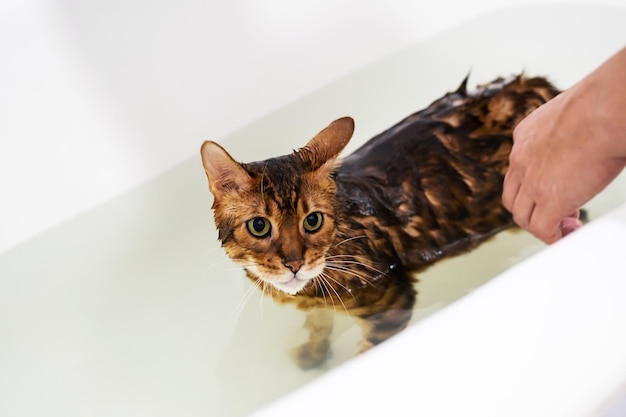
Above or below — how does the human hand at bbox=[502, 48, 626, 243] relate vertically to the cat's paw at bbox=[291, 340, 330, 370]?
above

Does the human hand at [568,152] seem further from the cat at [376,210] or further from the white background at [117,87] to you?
the white background at [117,87]

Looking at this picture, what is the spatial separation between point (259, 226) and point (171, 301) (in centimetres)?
67

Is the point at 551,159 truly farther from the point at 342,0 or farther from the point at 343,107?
the point at 342,0

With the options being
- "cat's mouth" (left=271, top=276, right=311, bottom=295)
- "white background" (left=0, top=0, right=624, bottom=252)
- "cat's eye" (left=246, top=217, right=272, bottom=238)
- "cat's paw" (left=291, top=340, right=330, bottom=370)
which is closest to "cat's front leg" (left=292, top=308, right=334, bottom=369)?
"cat's paw" (left=291, top=340, right=330, bottom=370)

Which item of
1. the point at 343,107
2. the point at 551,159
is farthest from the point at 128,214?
the point at 551,159

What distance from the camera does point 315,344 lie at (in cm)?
156

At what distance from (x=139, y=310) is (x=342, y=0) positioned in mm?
1262

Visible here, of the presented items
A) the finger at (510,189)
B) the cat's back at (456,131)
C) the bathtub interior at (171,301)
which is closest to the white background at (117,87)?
the bathtub interior at (171,301)

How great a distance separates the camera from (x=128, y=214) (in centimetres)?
197

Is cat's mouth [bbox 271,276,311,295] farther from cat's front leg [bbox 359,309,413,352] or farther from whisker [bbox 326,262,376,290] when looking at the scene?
cat's front leg [bbox 359,309,413,352]

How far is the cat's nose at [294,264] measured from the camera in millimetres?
1164

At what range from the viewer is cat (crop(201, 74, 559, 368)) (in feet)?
3.77

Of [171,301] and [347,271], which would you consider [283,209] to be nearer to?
[347,271]

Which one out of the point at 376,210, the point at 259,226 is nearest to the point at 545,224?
the point at 376,210
